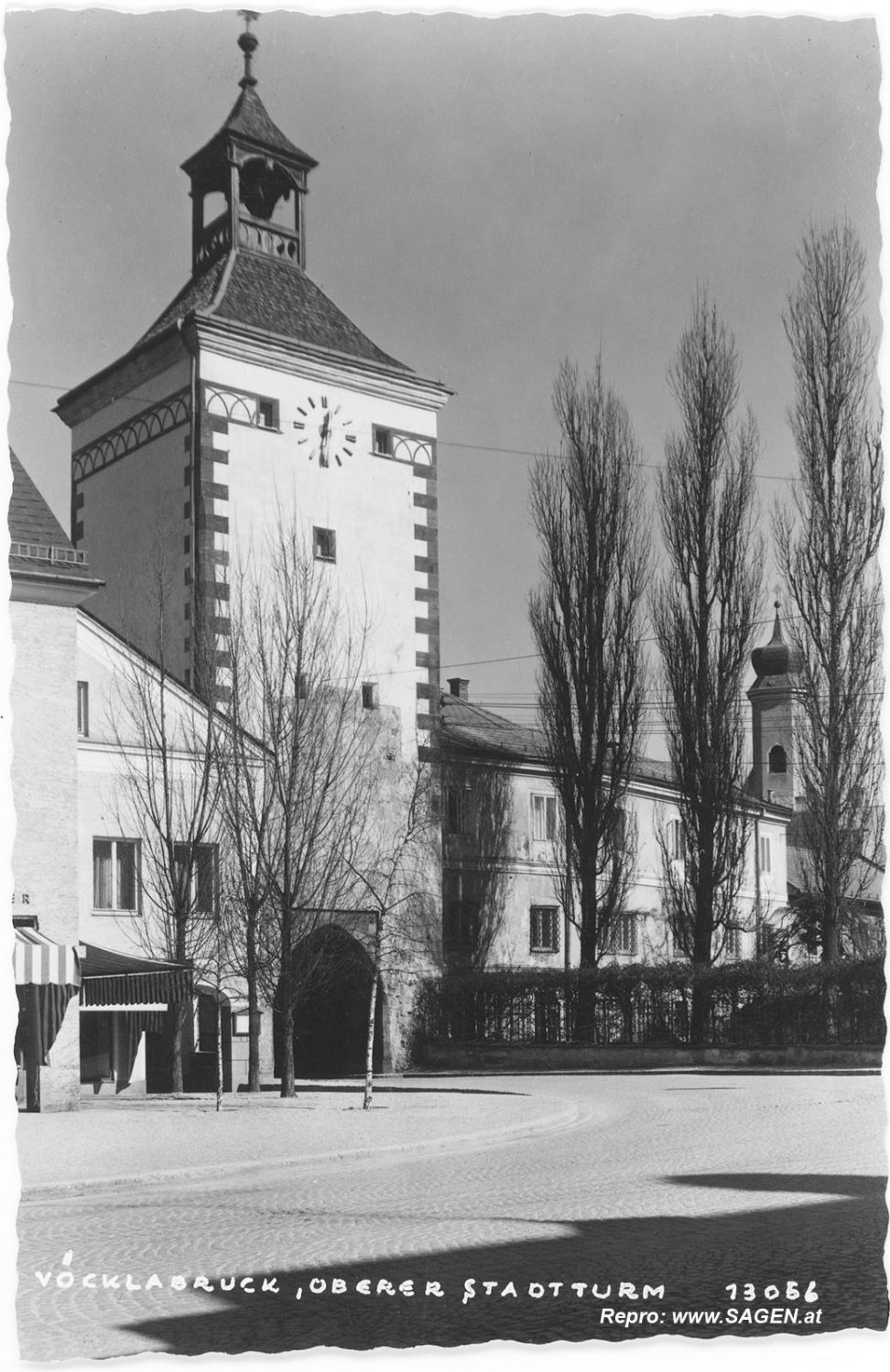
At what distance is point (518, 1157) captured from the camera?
16875mm

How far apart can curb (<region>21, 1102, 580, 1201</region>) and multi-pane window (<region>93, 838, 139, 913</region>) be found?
10.7 meters

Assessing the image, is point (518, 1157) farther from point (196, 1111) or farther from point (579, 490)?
point (579, 490)

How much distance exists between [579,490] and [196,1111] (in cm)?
1635

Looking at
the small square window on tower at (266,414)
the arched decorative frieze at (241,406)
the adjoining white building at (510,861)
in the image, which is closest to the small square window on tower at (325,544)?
the small square window on tower at (266,414)

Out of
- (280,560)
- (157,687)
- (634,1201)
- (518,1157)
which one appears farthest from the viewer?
(280,560)

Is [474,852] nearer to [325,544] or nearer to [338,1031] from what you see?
[338,1031]

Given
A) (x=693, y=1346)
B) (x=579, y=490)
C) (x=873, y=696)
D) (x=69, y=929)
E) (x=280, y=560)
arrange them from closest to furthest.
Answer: (x=693, y=1346), (x=69, y=929), (x=873, y=696), (x=280, y=560), (x=579, y=490)

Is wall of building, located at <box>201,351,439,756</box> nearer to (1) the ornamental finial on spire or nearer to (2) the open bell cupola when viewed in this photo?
(2) the open bell cupola

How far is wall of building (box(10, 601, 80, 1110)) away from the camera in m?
20.7

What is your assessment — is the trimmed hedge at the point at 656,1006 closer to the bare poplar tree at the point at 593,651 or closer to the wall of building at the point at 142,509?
the bare poplar tree at the point at 593,651

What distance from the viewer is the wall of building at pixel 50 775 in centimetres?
2067

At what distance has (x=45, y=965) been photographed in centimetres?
1772

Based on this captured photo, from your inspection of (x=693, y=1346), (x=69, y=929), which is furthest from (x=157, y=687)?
(x=693, y=1346)

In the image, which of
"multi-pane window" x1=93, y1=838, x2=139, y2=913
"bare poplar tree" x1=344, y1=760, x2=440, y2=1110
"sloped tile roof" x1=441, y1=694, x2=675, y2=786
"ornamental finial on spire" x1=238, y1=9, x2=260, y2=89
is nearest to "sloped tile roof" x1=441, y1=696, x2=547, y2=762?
"sloped tile roof" x1=441, y1=694, x2=675, y2=786
